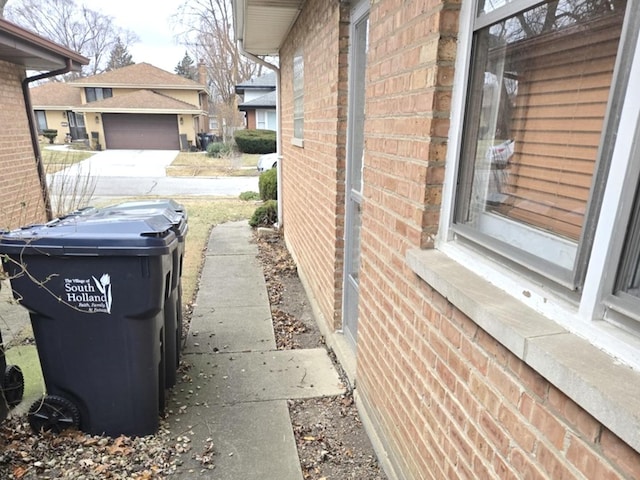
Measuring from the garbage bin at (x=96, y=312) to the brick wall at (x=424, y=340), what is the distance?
134 centimetres

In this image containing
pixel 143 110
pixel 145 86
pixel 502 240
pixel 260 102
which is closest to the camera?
pixel 502 240

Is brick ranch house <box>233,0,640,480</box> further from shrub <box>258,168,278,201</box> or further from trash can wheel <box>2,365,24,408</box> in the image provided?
shrub <box>258,168,278,201</box>

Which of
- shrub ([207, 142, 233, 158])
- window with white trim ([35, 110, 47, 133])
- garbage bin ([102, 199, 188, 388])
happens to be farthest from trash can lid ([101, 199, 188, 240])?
window with white trim ([35, 110, 47, 133])

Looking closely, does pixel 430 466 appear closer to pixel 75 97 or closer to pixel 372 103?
pixel 372 103

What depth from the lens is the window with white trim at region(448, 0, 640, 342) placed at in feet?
3.42

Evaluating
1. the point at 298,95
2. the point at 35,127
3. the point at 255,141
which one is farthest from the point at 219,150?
the point at 298,95

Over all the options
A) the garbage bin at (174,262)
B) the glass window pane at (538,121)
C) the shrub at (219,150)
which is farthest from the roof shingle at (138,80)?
the glass window pane at (538,121)

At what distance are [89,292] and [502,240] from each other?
7.33ft

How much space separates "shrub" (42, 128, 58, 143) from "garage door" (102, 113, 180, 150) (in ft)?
22.1

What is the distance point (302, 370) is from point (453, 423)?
2.07 m

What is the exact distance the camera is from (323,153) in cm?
399

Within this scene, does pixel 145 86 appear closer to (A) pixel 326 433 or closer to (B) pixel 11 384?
(B) pixel 11 384

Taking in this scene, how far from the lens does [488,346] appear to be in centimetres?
144

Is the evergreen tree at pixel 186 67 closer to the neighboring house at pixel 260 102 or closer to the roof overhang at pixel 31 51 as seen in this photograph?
the neighboring house at pixel 260 102
